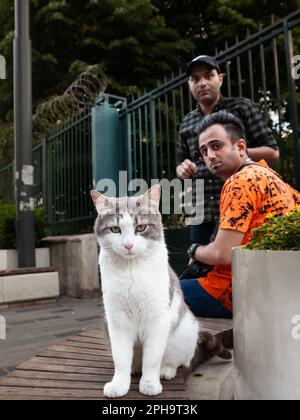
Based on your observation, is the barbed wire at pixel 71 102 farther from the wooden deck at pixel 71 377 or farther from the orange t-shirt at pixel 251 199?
the wooden deck at pixel 71 377

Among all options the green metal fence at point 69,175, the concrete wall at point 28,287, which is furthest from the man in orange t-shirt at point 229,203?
the green metal fence at point 69,175

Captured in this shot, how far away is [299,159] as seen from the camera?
10.7 ft

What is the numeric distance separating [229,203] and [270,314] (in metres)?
0.79

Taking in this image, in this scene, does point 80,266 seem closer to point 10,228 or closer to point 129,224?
point 10,228

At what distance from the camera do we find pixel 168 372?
1487 millimetres

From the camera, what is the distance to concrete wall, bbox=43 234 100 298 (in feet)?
18.4

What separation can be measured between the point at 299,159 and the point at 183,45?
6861 millimetres

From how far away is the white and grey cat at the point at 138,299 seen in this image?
1375mm

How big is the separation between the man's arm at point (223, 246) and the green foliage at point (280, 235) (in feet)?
1.51

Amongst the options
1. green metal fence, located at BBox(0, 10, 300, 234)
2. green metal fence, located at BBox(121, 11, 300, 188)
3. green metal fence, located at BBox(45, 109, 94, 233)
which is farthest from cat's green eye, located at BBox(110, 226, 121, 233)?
green metal fence, located at BBox(45, 109, 94, 233)

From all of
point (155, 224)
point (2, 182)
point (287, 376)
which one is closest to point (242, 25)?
point (2, 182)

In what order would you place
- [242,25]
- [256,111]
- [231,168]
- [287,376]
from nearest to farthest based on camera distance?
[287,376] → [231,168] → [256,111] → [242,25]
